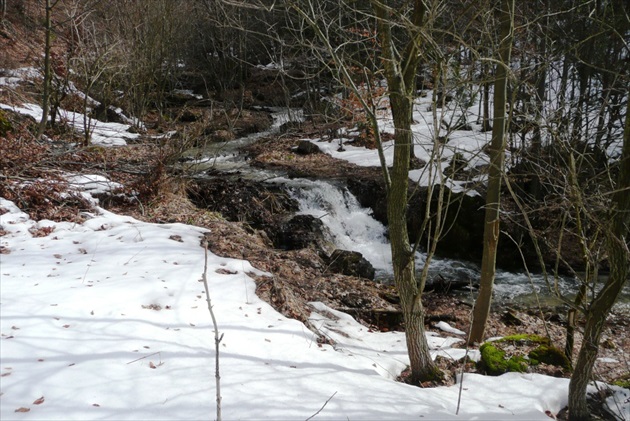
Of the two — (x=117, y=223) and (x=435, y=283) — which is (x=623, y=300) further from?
(x=117, y=223)

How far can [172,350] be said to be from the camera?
3.79m

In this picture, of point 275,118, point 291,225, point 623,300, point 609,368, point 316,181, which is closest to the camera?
point 609,368

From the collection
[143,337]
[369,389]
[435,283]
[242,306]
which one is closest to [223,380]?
[143,337]

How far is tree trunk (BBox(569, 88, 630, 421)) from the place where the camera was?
3.70 metres

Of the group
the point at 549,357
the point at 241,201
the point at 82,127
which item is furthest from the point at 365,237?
the point at 82,127

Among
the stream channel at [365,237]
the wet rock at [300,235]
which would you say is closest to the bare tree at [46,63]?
the stream channel at [365,237]

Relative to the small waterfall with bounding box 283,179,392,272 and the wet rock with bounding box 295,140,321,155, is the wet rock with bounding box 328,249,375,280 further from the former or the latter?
the wet rock with bounding box 295,140,321,155

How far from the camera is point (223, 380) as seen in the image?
137 inches

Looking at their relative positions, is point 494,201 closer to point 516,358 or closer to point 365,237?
point 516,358

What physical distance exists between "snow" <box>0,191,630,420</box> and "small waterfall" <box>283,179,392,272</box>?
4.56 metres

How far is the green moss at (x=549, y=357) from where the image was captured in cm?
533

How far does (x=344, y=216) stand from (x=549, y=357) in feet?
21.5

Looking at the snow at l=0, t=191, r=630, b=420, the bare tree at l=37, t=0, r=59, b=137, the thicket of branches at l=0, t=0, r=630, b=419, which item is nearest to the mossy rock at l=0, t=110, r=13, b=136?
the bare tree at l=37, t=0, r=59, b=137

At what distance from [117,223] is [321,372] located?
13.2 ft
